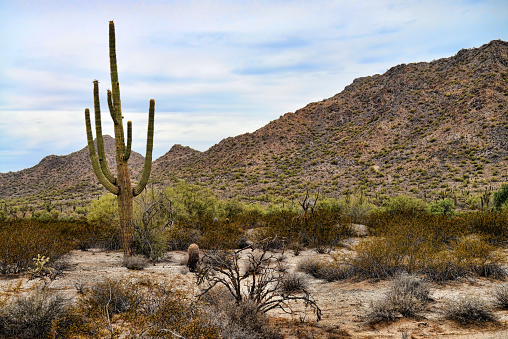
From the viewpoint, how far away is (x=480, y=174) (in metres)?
33.6

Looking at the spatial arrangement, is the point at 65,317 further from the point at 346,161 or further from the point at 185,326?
the point at 346,161

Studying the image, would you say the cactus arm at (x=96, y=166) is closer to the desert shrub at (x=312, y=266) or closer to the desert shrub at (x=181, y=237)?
the desert shrub at (x=181, y=237)

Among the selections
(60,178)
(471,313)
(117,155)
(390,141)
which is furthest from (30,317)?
(60,178)

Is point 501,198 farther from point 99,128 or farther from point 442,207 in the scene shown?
point 99,128

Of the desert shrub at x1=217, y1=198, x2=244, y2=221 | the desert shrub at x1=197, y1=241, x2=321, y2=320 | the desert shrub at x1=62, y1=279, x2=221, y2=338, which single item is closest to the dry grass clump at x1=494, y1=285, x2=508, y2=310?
the desert shrub at x1=197, y1=241, x2=321, y2=320

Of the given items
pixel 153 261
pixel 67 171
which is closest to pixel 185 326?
pixel 153 261

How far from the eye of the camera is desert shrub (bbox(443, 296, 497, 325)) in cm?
696

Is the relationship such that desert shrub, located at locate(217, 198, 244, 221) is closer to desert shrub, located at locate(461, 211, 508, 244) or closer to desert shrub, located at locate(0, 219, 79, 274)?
desert shrub, located at locate(461, 211, 508, 244)

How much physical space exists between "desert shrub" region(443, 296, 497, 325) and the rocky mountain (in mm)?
26381

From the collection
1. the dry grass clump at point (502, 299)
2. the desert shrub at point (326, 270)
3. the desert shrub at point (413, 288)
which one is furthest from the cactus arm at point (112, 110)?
the dry grass clump at point (502, 299)

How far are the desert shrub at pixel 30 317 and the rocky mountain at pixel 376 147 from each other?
82.4 feet

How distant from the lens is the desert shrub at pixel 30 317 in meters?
5.79

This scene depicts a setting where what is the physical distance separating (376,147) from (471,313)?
4049 cm

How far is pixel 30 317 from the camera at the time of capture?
5.85 metres
